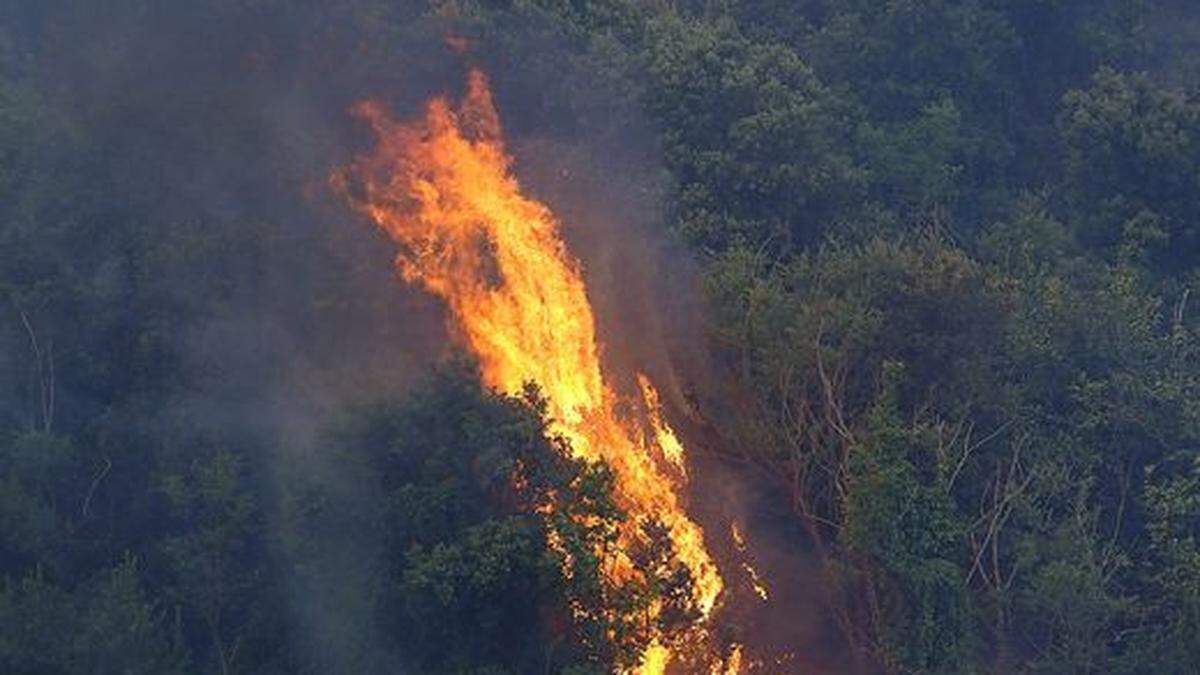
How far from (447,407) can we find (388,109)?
18.4 feet

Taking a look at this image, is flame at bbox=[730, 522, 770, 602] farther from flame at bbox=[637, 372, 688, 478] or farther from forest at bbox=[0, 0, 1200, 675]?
flame at bbox=[637, 372, 688, 478]

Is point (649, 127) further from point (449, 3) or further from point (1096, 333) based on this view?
point (1096, 333)

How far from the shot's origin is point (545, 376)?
725 inches

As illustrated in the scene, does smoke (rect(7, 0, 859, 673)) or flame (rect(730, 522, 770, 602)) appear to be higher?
smoke (rect(7, 0, 859, 673))

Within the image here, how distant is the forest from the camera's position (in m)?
17.3

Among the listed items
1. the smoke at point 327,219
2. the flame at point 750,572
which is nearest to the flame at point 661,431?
the smoke at point 327,219

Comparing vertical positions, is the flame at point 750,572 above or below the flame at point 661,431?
below

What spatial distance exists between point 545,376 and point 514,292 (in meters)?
1.13

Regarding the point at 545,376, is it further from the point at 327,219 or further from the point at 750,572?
the point at 327,219

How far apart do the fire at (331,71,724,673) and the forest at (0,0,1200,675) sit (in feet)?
0.21

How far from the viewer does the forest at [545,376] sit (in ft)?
56.9

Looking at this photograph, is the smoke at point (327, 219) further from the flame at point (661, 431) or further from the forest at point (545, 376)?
the flame at point (661, 431)

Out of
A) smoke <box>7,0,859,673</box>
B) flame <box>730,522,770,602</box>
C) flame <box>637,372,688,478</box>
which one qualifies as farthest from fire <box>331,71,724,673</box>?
flame <box>730,522,770,602</box>

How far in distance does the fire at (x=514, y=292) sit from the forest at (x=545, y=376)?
7cm
